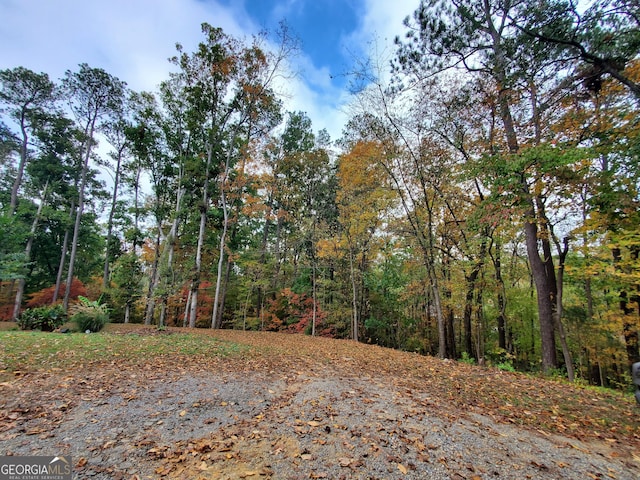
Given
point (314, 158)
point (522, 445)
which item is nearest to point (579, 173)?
point (522, 445)

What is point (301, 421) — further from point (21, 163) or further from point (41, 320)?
point (21, 163)

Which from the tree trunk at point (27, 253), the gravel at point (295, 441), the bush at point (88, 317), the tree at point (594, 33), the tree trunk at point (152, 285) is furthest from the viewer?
the tree trunk at point (27, 253)

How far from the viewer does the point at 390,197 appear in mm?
10203

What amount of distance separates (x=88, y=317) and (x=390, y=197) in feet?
38.4

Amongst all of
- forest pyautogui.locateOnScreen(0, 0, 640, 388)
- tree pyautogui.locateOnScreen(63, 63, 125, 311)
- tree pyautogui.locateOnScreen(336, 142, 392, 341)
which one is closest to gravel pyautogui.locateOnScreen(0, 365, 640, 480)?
forest pyautogui.locateOnScreen(0, 0, 640, 388)

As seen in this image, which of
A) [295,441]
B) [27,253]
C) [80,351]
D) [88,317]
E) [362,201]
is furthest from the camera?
[27,253]

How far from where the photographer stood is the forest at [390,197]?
5.14 meters

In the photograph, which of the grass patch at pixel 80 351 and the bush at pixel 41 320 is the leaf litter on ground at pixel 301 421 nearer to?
the grass patch at pixel 80 351

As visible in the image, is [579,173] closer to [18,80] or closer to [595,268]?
[595,268]

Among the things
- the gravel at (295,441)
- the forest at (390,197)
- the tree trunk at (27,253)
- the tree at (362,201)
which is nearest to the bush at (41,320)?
the forest at (390,197)

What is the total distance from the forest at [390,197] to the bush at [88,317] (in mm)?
434

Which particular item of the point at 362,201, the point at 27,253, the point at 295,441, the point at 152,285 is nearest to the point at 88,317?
the point at 152,285

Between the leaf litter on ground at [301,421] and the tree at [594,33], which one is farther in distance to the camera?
the tree at [594,33]

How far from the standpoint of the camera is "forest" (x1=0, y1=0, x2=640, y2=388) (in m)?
5.14
